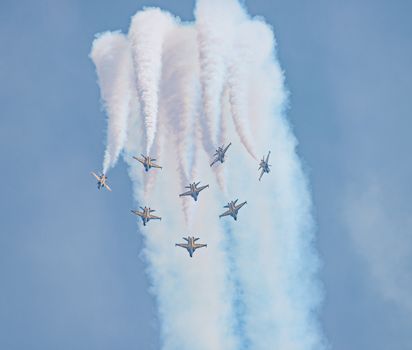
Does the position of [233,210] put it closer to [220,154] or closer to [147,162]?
[220,154]

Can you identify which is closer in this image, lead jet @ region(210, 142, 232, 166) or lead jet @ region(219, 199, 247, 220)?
lead jet @ region(210, 142, 232, 166)

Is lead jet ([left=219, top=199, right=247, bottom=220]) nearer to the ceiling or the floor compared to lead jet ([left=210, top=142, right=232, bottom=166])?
nearer to the floor

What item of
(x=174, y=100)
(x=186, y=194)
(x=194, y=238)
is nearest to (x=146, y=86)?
(x=174, y=100)

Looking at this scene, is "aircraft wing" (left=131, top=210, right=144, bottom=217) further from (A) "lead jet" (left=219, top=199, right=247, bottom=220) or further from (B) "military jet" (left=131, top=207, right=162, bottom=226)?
(A) "lead jet" (left=219, top=199, right=247, bottom=220)

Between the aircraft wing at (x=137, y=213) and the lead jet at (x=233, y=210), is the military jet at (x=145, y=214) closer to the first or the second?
the aircraft wing at (x=137, y=213)

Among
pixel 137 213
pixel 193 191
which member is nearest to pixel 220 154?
pixel 193 191

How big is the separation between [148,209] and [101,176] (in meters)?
6.33

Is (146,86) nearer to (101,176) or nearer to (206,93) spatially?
(206,93)

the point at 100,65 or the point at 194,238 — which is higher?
the point at 100,65

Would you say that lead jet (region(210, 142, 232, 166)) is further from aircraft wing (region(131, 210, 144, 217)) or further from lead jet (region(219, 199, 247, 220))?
aircraft wing (region(131, 210, 144, 217))

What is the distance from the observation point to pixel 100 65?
86875 mm

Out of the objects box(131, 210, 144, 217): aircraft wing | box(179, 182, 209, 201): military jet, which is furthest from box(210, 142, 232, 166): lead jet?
box(131, 210, 144, 217): aircraft wing

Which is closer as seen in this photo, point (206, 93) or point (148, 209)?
point (206, 93)

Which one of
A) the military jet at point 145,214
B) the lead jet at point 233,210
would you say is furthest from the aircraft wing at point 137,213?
the lead jet at point 233,210
